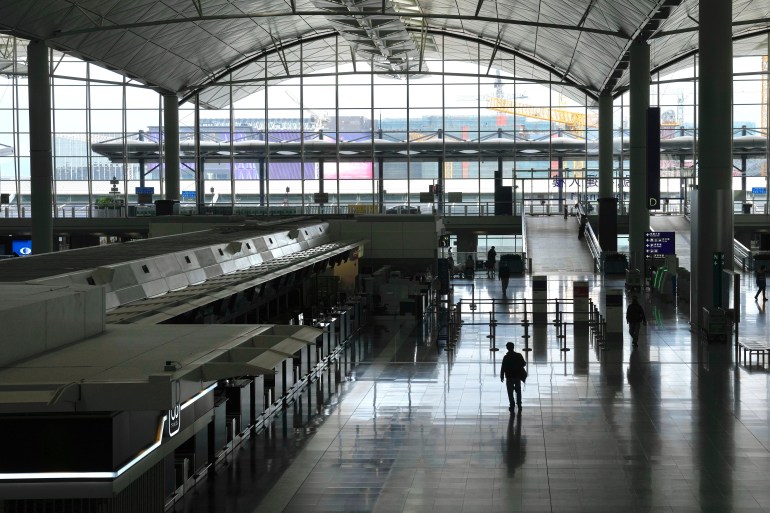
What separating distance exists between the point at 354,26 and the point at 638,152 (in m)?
12.3

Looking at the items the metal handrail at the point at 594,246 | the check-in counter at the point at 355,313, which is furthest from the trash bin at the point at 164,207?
the check-in counter at the point at 355,313

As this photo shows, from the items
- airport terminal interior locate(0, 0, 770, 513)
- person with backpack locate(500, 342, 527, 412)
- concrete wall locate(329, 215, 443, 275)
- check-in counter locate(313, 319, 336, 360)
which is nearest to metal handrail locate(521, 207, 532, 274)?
airport terminal interior locate(0, 0, 770, 513)

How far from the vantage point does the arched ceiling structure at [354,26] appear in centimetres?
3284

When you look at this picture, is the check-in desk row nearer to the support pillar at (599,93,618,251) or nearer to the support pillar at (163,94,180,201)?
the support pillar at (599,93,618,251)

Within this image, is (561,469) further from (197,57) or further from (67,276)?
(197,57)

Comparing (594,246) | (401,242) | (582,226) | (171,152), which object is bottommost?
(594,246)

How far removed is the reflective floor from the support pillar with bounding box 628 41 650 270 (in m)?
16.8

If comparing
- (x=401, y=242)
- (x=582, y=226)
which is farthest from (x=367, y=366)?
(x=582, y=226)

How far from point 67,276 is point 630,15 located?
2471cm

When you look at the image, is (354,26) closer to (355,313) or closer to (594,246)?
(594,246)

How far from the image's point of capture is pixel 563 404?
15.9 meters

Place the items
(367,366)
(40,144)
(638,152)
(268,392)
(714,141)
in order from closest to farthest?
(268,392), (367,366), (714,141), (40,144), (638,152)

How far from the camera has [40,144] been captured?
31.8 metres

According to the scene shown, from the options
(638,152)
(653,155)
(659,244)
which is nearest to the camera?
(653,155)
